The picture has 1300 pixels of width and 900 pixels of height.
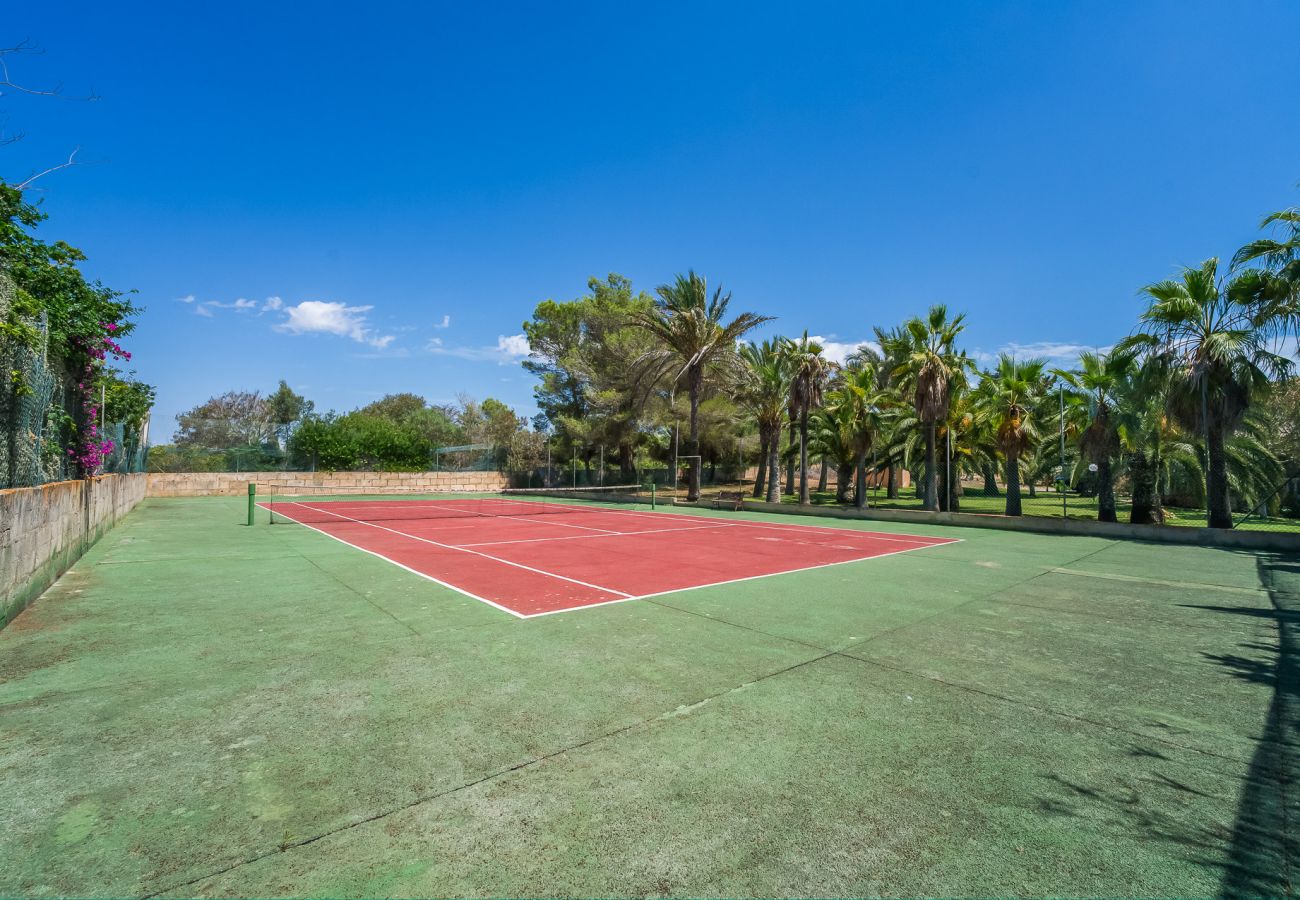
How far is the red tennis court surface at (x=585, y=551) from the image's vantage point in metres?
9.38

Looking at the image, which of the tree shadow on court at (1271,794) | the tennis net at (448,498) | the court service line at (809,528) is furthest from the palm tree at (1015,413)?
the tree shadow on court at (1271,794)

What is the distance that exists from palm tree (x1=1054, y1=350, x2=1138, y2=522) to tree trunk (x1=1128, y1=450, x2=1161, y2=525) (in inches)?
29.3

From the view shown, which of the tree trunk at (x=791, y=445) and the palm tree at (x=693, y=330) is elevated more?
the palm tree at (x=693, y=330)

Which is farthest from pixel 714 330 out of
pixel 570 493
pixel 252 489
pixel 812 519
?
pixel 252 489

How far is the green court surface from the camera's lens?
284 cm

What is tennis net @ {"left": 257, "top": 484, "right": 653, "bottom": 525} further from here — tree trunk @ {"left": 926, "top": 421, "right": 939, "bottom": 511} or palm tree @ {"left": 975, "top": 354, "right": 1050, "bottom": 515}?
palm tree @ {"left": 975, "top": 354, "right": 1050, "bottom": 515}

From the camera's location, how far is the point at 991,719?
4.53 m

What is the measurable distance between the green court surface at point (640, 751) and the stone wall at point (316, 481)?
36232 millimetres

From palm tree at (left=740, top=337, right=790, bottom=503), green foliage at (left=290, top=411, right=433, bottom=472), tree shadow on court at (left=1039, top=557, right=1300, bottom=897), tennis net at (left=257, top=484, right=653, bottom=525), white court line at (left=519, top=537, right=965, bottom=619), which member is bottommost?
tennis net at (left=257, top=484, right=653, bottom=525)

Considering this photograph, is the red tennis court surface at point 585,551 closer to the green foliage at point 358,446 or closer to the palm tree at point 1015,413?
the palm tree at point 1015,413

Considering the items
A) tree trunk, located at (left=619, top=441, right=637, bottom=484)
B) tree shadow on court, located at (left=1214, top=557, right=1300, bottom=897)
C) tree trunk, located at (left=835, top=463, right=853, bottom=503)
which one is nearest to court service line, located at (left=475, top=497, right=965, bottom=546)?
tree shadow on court, located at (left=1214, top=557, right=1300, bottom=897)

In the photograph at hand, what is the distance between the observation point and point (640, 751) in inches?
156

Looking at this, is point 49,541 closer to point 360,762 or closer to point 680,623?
point 360,762

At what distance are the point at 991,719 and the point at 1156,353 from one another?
19.3m
